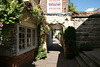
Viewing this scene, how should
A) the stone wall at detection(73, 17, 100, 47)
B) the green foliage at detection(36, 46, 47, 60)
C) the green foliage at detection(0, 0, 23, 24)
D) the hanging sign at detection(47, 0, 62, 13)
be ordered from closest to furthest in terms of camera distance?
1. the green foliage at detection(0, 0, 23, 24)
2. the green foliage at detection(36, 46, 47, 60)
3. the stone wall at detection(73, 17, 100, 47)
4. the hanging sign at detection(47, 0, 62, 13)

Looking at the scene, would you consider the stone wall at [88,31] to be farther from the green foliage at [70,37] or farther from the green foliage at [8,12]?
the green foliage at [8,12]

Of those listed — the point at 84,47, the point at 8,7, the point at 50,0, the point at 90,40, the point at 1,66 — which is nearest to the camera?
the point at 8,7

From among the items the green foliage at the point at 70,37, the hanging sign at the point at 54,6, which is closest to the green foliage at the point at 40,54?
the green foliage at the point at 70,37

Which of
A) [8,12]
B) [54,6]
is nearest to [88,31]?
[54,6]

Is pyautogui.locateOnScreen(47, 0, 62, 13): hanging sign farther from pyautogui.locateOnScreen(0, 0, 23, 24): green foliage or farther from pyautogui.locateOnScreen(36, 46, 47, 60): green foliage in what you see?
pyautogui.locateOnScreen(0, 0, 23, 24): green foliage

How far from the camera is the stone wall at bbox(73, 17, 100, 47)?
5641mm

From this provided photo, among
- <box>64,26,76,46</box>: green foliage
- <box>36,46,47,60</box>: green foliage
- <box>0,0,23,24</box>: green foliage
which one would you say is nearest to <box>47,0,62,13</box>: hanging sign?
<box>64,26,76,46</box>: green foliage

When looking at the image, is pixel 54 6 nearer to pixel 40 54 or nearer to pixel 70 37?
pixel 70 37

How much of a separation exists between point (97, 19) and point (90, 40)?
198 cm

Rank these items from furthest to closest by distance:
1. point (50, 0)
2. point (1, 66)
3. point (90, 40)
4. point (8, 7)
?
point (50, 0)
point (90, 40)
point (1, 66)
point (8, 7)

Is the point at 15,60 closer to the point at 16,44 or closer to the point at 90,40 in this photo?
the point at 16,44

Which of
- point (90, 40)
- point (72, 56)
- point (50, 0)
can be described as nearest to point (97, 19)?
point (90, 40)

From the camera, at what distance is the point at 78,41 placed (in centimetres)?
577

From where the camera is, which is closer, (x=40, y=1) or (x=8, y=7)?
(x=8, y=7)
